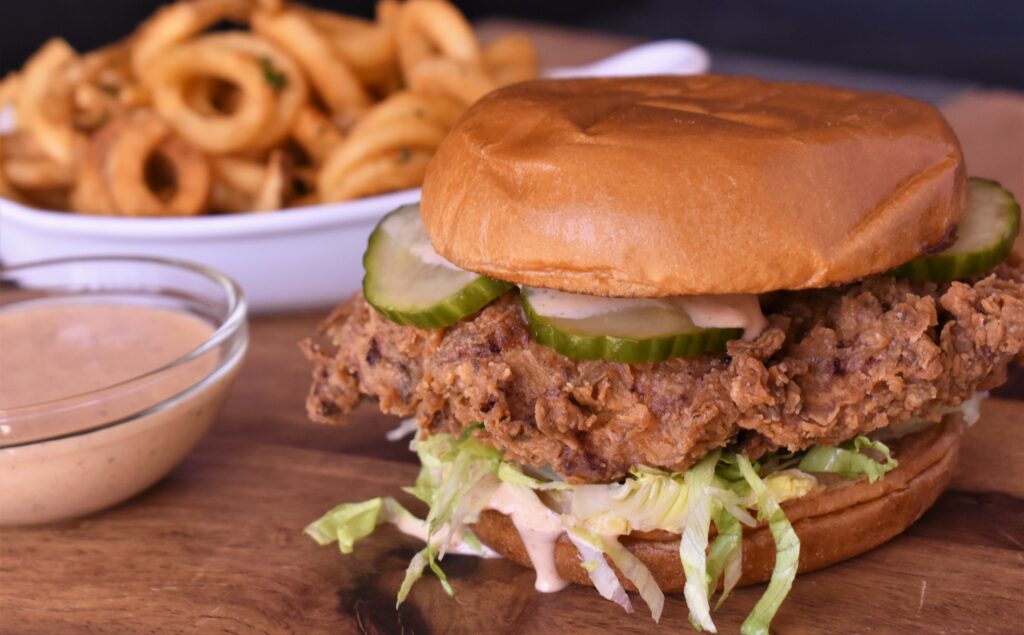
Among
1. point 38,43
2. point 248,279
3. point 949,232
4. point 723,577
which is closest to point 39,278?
point 248,279

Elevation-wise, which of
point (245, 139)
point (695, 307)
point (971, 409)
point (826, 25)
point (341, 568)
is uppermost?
point (695, 307)

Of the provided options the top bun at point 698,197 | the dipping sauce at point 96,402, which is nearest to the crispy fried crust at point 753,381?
the top bun at point 698,197

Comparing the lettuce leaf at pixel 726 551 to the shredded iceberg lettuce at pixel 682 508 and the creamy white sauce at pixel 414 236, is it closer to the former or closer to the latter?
the shredded iceberg lettuce at pixel 682 508

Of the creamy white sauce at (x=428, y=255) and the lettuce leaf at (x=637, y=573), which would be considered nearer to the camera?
the lettuce leaf at (x=637, y=573)

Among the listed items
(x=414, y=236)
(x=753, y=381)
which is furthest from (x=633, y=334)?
(x=414, y=236)

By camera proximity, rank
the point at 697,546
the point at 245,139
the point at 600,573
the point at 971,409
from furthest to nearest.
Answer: the point at 245,139
the point at 971,409
the point at 600,573
the point at 697,546

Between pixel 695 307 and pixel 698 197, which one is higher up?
pixel 698 197

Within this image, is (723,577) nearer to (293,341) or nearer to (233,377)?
(233,377)

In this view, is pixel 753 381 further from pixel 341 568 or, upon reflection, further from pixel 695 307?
pixel 341 568
